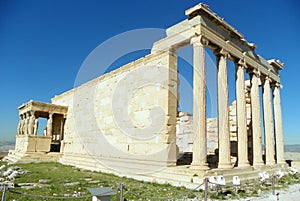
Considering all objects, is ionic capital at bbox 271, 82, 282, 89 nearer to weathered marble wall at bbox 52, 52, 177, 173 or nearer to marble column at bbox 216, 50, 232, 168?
marble column at bbox 216, 50, 232, 168

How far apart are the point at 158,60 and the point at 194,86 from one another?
2.22 metres

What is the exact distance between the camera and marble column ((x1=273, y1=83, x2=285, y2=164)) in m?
14.4

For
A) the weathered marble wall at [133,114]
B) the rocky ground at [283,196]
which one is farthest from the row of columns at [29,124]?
the rocky ground at [283,196]

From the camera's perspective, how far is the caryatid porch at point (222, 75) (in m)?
8.80

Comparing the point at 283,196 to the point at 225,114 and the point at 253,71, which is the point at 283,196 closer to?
the point at 225,114

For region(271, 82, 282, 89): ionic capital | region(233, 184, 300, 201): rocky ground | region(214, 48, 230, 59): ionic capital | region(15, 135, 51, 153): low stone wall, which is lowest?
region(233, 184, 300, 201): rocky ground

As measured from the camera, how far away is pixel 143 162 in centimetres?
977

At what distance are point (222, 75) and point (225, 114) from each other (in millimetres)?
1705

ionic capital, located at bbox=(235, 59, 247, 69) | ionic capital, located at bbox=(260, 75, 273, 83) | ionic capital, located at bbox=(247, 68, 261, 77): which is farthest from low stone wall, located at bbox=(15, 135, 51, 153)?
ionic capital, located at bbox=(260, 75, 273, 83)

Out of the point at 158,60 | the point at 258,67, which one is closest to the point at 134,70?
the point at 158,60

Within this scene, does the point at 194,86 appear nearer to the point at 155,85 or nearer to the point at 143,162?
the point at 155,85

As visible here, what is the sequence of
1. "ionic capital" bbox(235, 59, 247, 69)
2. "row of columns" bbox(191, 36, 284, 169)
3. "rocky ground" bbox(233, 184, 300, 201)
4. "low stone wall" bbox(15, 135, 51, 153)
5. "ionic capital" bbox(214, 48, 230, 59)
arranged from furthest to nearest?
"low stone wall" bbox(15, 135, 51, 153) → "ionic capital" bbox(235, 59, 247, 69) → "ionic capital" bbox(214, 48, 230, 59) → "row of columns" bbox(191, 36, 284, 169) → "rocky ground" bbox(233, 184, 300, 201)

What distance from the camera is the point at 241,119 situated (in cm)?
1098

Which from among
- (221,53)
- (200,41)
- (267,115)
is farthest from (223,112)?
(267,115)
